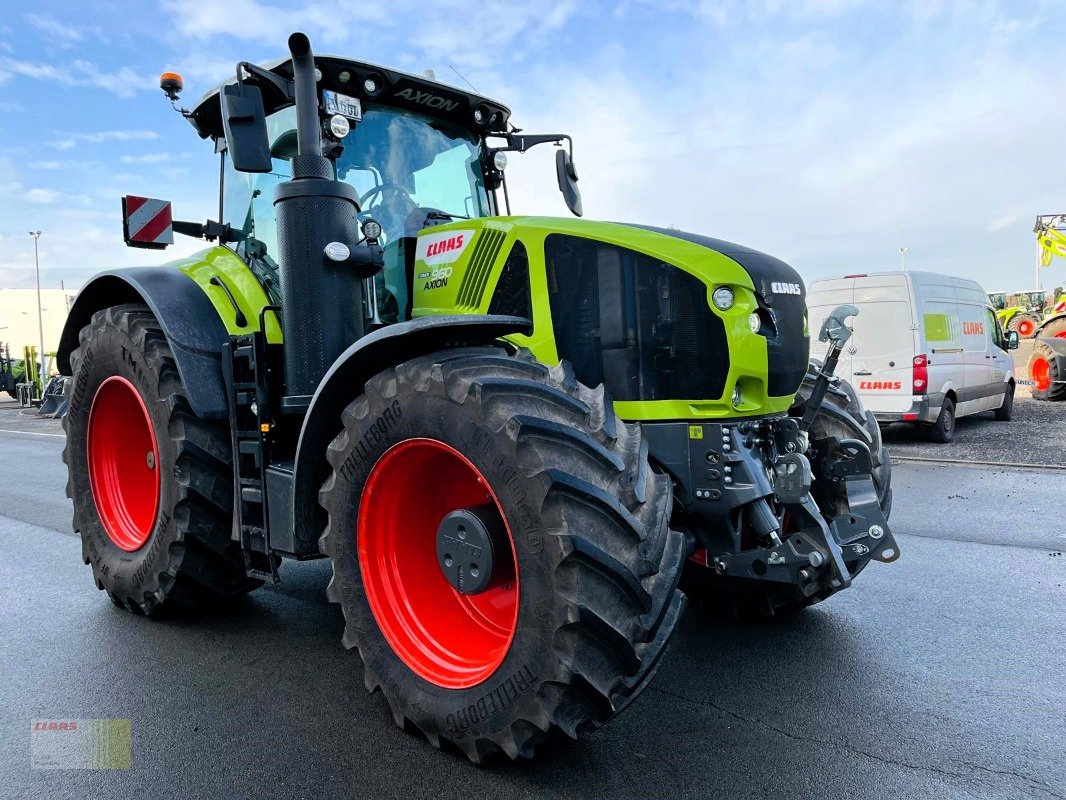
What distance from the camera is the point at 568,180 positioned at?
4574 mm

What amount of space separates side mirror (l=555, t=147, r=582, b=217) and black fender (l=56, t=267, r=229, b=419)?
198cm

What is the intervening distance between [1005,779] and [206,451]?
346cm

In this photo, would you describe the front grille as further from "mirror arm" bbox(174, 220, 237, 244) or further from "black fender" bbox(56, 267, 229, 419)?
"mirror arm" bbox(174, 220, 237, 244)

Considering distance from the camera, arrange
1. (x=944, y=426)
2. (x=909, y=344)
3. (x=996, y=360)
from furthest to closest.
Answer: (x=996, y=360), (x=944, y=426), (x=909, y=344)

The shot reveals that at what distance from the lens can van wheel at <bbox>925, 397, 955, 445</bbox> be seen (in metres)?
11.3

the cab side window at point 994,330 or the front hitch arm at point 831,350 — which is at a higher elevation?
the cab side window at point 994,330

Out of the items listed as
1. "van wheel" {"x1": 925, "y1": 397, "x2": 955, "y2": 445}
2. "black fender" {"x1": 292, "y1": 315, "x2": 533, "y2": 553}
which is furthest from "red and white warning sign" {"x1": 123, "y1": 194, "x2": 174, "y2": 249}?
"van wheel" {"x1": 925, "y1": 397, "x2": 955, "y2": 445}

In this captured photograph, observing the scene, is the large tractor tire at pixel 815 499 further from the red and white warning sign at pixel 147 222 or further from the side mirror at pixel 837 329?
the red and white warning sign at pixel 147 222

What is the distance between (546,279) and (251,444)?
1.53 m

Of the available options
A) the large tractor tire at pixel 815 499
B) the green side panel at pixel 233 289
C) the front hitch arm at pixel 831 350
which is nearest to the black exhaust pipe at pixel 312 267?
the green side panel at pixel 233 289

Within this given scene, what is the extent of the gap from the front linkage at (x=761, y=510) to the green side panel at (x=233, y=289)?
2.03 metres

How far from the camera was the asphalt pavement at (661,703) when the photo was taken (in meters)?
2.66

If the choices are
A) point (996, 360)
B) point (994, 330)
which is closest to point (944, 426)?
point (996, 360)

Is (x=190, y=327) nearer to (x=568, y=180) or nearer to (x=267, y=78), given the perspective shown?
(x=267, y=78)
